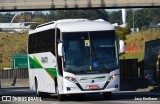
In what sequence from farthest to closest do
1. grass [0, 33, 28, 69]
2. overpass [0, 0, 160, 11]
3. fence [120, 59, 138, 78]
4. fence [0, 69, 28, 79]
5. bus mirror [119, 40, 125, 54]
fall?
grass [0, 33, 28, 69] < fence [0, 69, 28, 79] < overpass [0, 0, 160, 11] < fence [120, 59, 138, 78] < bus mirror [119, 40, 125, 54]

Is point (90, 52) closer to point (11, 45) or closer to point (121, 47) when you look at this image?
point (121, 47)

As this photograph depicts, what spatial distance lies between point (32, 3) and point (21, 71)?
13.4 meters

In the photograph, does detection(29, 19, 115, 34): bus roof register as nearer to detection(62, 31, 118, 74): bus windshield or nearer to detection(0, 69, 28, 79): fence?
detection(62, 31, 118, 74): bus windshield

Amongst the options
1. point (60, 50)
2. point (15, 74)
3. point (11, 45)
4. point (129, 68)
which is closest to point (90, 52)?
point (60, 50)

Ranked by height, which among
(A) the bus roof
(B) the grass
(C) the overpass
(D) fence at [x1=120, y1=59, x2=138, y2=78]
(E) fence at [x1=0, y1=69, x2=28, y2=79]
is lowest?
(B) the grass

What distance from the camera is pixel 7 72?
68.1m

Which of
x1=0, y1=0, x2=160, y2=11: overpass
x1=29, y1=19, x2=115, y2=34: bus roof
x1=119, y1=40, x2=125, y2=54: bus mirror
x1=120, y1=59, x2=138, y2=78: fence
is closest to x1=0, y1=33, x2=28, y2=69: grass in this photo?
x1=0, y1=0, x2=160, y2=11: overpass

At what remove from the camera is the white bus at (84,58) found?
88.3 feet

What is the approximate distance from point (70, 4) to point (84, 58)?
28.5 meters

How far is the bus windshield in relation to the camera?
89.0 feet

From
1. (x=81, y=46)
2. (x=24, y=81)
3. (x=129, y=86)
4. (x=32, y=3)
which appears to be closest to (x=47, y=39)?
(x=81, y=46)

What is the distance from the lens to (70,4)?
55.4 m

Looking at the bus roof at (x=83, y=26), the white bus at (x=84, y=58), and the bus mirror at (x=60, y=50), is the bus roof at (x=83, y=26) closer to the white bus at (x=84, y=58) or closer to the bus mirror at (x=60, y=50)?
the white bus at (x=84, y=58)

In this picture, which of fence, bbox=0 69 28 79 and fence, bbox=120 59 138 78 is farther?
fence, bbox=0 69 28 79
